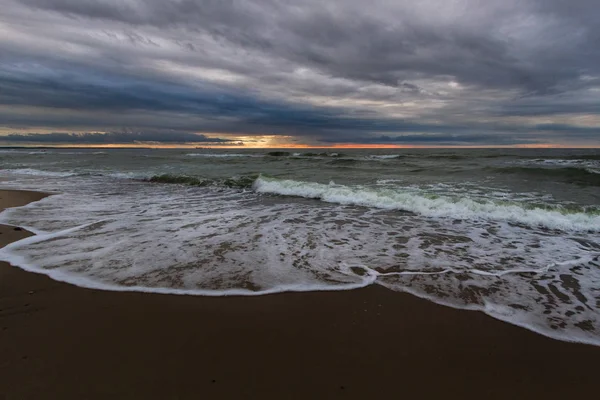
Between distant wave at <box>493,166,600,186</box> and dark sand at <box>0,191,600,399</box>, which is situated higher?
distant wave at <box>493,166,600,186</box>

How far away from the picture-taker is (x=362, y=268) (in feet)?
14.7

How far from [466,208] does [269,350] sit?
7.36m

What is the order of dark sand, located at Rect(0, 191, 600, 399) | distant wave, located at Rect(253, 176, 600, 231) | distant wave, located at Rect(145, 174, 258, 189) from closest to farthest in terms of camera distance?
dark sand, located at Rect(0, 191, 600, 399) < distant wave, located at Rect(253, 176, 600, 231) < distant wave, located at Rect(145, 174, 258, 189)

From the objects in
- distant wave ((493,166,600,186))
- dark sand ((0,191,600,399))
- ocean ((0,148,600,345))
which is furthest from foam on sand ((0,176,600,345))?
distant wave ((493,166,600,186))

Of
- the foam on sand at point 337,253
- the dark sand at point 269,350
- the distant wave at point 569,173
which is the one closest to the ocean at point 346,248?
the foam on sand at point 337,253

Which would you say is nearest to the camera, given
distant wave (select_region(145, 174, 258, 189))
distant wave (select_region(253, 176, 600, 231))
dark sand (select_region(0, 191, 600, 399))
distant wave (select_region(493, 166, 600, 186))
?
dark sand (select_region(0, 191, 600, 399))

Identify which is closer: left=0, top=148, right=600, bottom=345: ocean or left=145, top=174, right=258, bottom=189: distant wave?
left=0, top=148, right=600, bottom=345: ocean

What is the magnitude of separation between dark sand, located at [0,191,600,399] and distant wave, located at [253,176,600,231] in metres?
5.35

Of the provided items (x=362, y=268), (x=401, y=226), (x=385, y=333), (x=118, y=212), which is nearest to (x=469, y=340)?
(x=385, y=333)

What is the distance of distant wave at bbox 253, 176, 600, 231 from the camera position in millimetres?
7156

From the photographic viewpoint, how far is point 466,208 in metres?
8.31

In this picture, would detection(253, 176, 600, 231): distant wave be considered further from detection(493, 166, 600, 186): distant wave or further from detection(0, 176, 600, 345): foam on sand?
detection(493, 166, 600, 186): distant wave

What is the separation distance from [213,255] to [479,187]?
1094cm

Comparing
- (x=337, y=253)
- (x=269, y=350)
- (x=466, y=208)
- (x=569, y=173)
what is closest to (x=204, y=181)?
(x=466, y=208)
